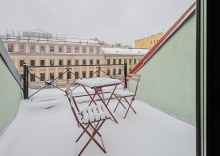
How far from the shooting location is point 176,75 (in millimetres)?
3256

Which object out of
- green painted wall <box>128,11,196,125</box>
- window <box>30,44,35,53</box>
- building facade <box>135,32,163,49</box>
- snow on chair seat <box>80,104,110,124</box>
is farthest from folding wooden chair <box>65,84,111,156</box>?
building facade <box>135,32,163,49</box>

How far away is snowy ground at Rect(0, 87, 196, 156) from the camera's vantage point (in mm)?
2090

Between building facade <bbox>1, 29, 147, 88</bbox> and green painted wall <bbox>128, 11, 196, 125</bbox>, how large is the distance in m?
21.6

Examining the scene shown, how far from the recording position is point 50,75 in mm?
27609

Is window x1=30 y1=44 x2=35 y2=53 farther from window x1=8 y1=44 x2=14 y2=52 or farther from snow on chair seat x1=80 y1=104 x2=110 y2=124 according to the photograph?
snow on chair seat x1=80 y1=104 x2=110 y2=124

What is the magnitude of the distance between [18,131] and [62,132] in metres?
0.71

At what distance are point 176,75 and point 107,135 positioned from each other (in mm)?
1810

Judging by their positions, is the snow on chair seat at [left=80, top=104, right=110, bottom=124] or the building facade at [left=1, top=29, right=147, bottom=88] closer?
the snow on chair seat at [left=80, top=104, right=110, bottom=124]

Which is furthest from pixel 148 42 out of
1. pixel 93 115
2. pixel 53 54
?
pixel 93 115

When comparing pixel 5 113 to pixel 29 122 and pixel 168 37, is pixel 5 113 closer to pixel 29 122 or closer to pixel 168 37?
pixel 29 122

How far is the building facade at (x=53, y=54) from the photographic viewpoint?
25.0 metres

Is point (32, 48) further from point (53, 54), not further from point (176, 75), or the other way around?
point (176, 75)
